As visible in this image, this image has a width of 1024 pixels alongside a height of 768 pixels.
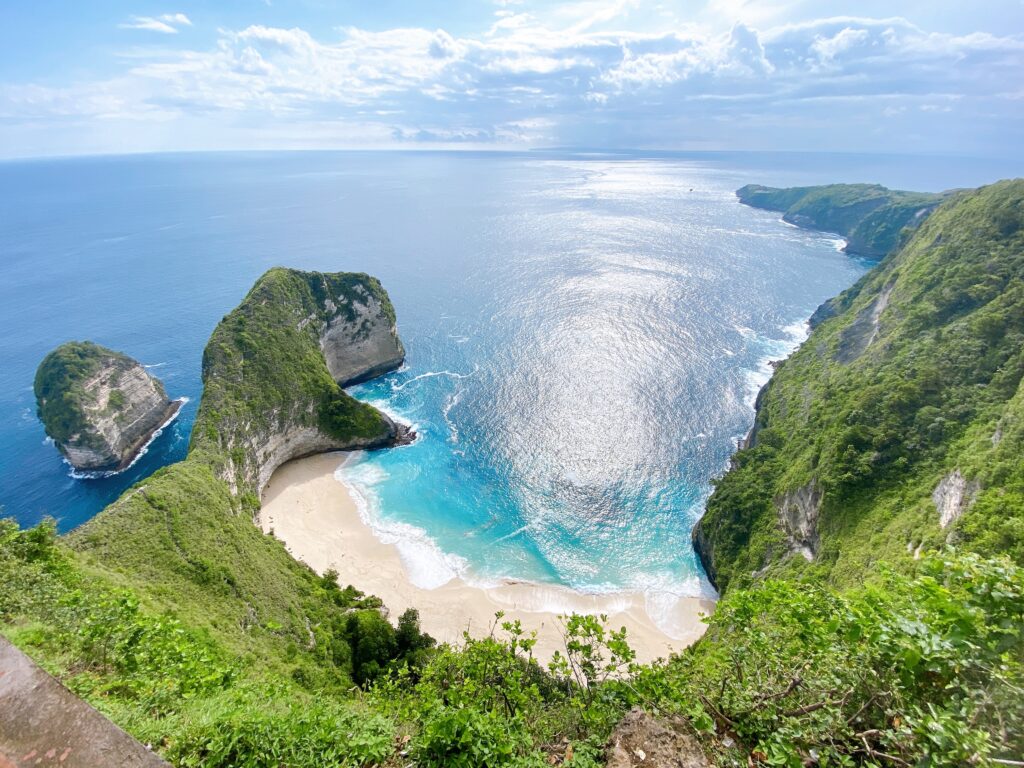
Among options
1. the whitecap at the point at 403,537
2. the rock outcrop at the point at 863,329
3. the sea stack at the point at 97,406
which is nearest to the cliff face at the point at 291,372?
the whitecap at the point at 403,537

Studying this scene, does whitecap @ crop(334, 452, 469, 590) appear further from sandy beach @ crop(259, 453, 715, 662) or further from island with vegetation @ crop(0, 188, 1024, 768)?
island with vegetation @ crop(0, 188, 1024, 768)

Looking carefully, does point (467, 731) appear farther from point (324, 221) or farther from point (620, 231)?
point (324, 221)

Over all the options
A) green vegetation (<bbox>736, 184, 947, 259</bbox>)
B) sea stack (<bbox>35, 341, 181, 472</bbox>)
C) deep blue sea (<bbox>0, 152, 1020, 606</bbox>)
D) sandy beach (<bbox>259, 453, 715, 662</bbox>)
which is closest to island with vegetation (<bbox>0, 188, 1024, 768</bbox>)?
sandy beach (<bbox>259, 453, 715, 662</bbox>)

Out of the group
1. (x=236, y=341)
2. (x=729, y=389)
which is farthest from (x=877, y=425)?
(x=236, y=341)

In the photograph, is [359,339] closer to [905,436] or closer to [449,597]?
[449,597]

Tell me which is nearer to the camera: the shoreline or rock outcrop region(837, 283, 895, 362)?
rock outcrop region(837, 283, 895, 362)

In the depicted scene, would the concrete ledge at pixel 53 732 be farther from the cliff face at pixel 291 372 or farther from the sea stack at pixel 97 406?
the sea stack at pixel 97 406

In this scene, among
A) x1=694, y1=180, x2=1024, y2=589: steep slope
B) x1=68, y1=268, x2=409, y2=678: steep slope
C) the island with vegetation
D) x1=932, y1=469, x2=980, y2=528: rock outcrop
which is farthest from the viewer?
x1=68, y1=268, x2=409, y2=678: steep slope

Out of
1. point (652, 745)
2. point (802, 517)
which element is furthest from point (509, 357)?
point (652, 745)
